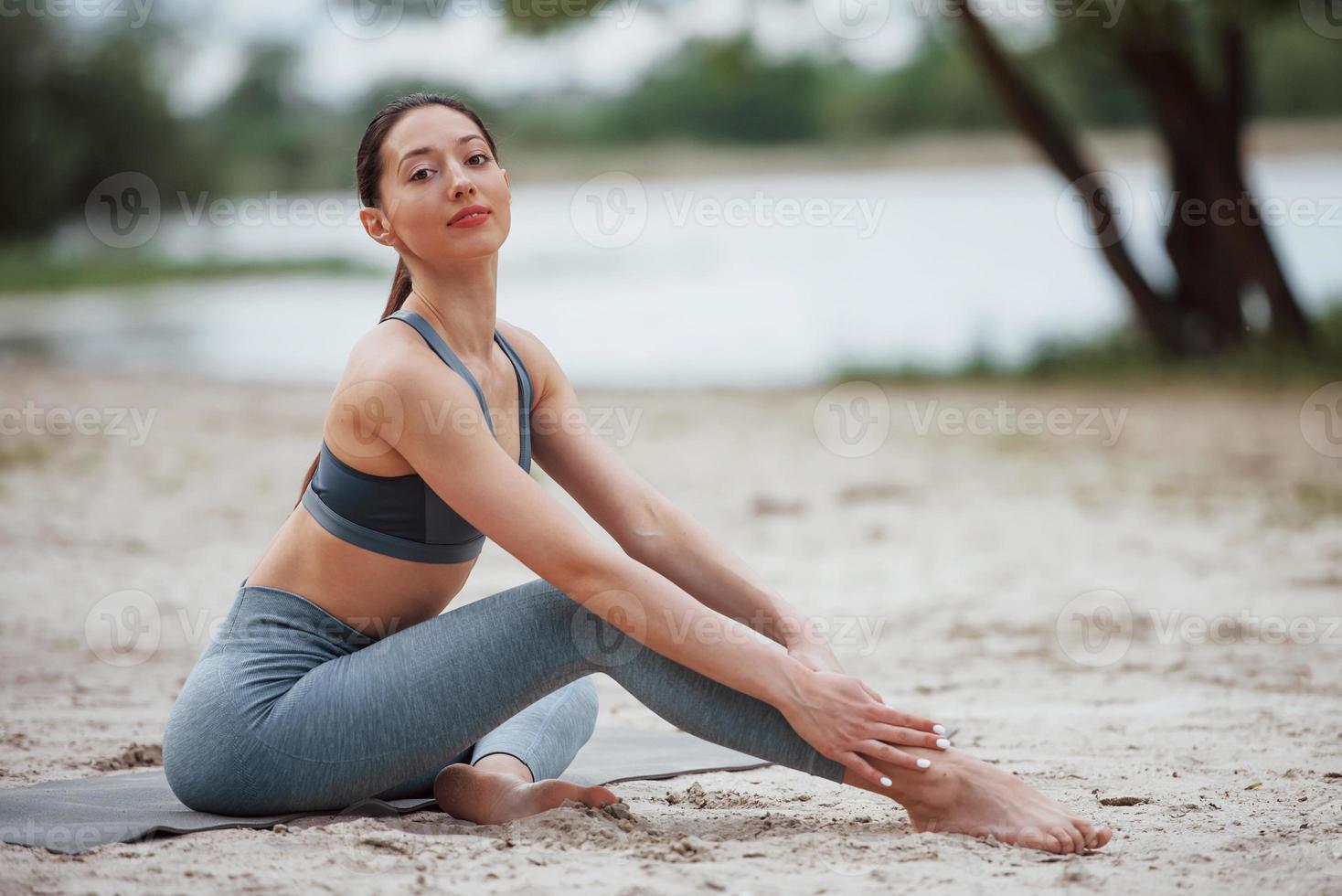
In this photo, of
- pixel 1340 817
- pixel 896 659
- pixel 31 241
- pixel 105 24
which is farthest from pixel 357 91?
pixel 1340 817

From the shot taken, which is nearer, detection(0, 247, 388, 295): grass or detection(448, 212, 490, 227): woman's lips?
detection(448, 212, 490, 227): woman's lips

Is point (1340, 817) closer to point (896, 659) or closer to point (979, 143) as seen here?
point (896, 659)

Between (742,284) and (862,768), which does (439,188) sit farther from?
(742,284)

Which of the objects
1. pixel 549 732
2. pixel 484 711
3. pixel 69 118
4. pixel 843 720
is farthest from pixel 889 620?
pixel 69 118

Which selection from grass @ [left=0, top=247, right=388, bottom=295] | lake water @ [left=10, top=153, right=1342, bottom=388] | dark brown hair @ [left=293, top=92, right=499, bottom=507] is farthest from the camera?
grass @ [left=0, top=247, right=388, bottom=295]

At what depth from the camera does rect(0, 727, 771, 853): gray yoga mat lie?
227 centimetres

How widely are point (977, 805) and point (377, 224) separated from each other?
1471 mm

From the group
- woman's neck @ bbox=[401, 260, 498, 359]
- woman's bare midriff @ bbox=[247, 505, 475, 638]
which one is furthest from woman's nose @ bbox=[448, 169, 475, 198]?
woman's bare midriff @ bbox=[247, 505, 475, 638]

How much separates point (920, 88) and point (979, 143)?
288 cm

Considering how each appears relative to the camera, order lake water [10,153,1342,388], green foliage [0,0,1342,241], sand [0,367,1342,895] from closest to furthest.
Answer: sand [0,367,1342,895], lake water [10,153,1342,388], green foliage [0,0,1342,241]

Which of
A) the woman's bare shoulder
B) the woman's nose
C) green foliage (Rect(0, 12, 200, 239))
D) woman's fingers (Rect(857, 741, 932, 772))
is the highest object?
green foliage (Rect(0, 12, 200, 239))

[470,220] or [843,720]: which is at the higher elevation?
[470,220]

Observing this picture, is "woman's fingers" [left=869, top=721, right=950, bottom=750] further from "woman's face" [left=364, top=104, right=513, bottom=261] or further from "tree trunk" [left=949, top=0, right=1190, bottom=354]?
"tree trunk" [left=949, top=0, right=1190, bottom=354]

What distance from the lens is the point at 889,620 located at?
4512mm
